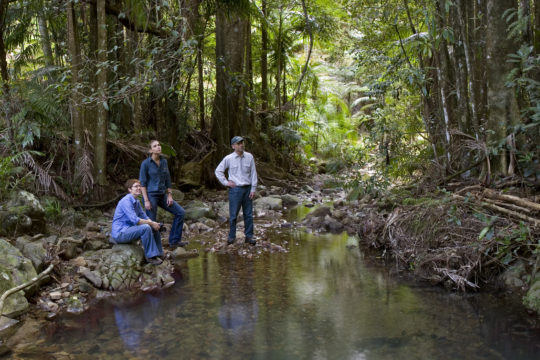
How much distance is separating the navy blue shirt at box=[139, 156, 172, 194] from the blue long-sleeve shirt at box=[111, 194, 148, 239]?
1.23m

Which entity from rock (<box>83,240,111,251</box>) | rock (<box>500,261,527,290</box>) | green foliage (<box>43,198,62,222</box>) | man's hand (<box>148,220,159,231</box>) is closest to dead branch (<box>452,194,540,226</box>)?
rock (<box>500,261,527,290</box>)

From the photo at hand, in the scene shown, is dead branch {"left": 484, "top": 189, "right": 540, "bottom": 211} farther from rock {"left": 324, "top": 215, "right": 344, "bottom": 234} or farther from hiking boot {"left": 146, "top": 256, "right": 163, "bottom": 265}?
hiking boot {"left": 146, "top": 256, "right": 163, "bottom": 265}

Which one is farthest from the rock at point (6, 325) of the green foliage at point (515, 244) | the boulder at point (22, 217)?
the green foliage at point (515, 244)

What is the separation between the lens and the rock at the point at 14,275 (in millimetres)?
5379

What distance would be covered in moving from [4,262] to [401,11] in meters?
10.1

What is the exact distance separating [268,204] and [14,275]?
8.16 meters

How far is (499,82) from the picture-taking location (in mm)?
7883

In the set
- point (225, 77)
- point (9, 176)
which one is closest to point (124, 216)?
point (9, 176)

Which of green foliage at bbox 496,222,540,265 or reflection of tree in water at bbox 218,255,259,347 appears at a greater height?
green foliage at bbox 496,222,540,265

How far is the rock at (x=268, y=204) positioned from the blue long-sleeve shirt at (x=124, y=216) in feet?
20.5

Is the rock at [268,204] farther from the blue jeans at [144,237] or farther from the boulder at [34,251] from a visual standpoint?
the boulder at [34,251]

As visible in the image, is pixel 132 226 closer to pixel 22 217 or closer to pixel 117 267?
pixel 117 267

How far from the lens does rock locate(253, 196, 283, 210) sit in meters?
13.1

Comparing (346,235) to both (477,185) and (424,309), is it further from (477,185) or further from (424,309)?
(424,309)
